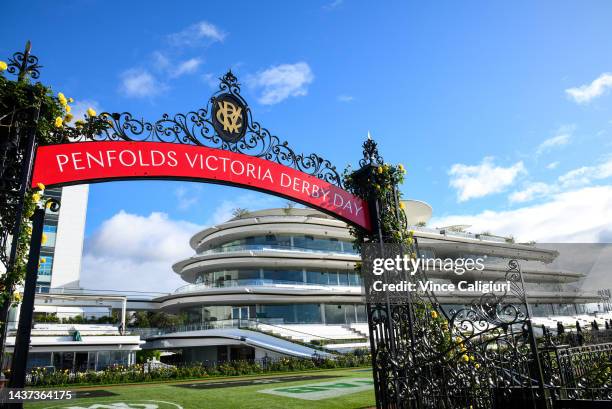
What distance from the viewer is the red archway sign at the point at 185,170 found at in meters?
5.68

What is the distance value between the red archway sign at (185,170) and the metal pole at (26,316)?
0.76 meters

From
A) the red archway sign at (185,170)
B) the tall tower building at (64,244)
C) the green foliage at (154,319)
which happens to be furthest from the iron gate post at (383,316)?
the tall tower building at (64,244)

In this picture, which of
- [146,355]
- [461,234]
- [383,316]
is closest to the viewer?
[383,316]

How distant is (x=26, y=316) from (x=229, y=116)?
173 inches

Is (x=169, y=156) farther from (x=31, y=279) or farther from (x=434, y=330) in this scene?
(x=434, y=330)

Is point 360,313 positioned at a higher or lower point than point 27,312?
higher

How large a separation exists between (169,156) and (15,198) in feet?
7.10

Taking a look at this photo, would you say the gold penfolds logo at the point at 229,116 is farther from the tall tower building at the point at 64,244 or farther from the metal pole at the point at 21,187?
the tall tower building at the point at 64,244

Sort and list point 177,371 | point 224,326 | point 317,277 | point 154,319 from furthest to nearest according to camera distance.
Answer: point 154,319 < point 317,277 < point 224,326 < point 177,371

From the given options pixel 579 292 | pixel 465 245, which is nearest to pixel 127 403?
pixel 465 245

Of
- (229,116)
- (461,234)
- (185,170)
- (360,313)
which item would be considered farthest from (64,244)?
(461,234)

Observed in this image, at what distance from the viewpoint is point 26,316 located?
4.73 m

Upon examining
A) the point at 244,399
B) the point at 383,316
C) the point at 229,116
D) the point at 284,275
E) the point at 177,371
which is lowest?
the point at 244,399

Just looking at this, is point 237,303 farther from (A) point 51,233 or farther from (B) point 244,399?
(B) point 244,399
